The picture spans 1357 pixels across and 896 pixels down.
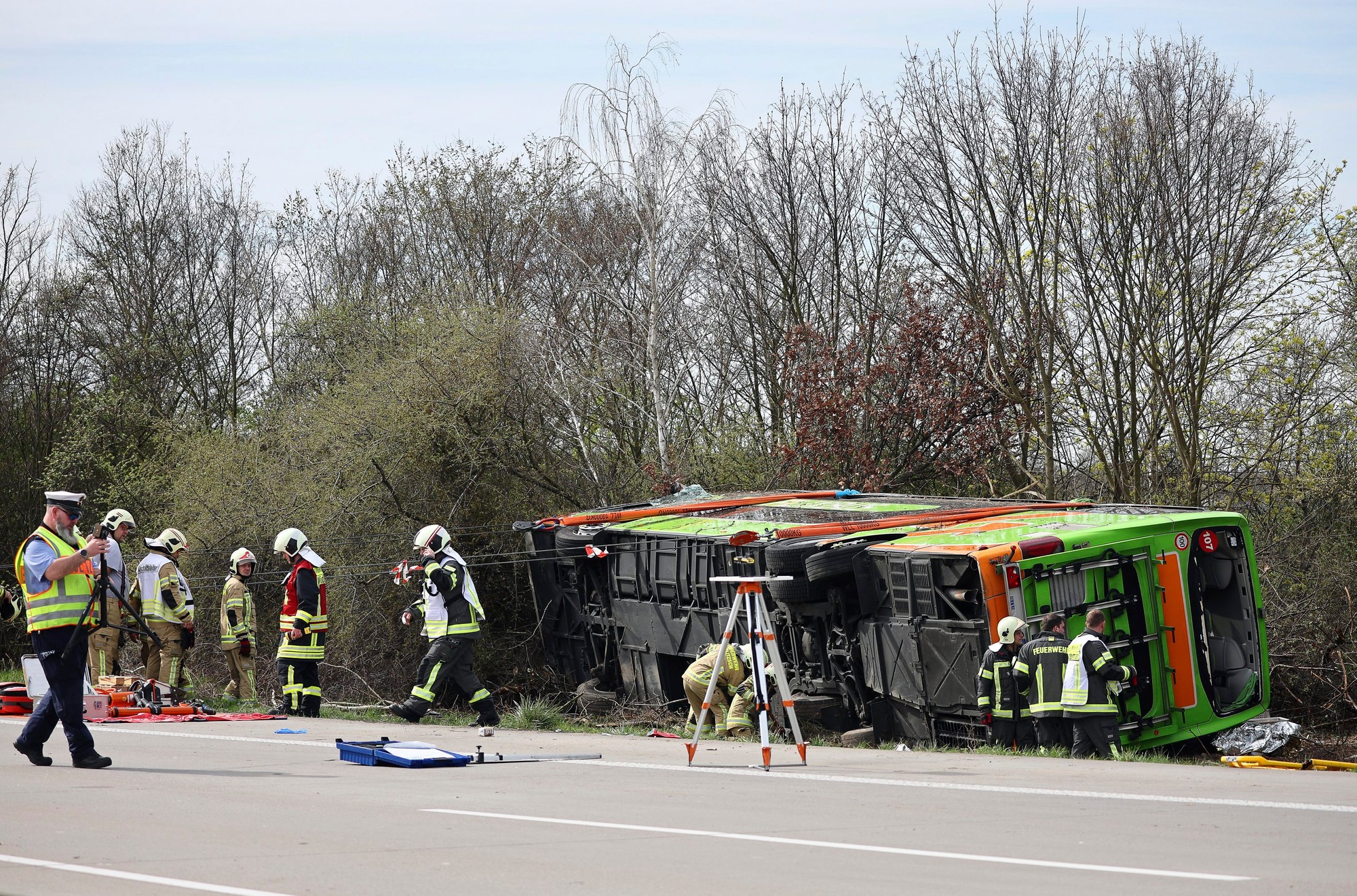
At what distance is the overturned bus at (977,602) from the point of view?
10.6 metres

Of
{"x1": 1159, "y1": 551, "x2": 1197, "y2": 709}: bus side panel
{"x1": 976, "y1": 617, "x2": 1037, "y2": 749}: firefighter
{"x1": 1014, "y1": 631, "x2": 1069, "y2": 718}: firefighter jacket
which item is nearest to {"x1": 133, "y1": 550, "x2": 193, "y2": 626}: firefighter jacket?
{"x1": 976, "y1": 617, "x2": 1037, "y2": 749}: firefighter

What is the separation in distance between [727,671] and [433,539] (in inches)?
120

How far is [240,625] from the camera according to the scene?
51.3 feet

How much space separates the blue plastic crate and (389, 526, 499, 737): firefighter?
2.79 m

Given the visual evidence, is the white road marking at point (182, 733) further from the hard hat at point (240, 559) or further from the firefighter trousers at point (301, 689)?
the hard hat at point (240, 559)

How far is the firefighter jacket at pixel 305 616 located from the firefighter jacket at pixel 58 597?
4366mm

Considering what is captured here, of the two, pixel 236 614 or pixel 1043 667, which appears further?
pixel 236 614

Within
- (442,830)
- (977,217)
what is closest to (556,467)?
(977,217)

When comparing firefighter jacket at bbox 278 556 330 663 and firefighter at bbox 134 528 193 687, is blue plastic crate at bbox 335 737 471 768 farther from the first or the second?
firefighter at bbox 134 528 193 687

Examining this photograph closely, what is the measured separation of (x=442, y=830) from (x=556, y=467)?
47.2 feet

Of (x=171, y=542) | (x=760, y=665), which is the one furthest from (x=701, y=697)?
(x=171, y=542)

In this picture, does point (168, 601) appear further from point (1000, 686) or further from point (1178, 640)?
point (1178, 640)

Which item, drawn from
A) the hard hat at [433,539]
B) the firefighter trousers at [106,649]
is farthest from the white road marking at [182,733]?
the firefighter trousers at [106,649]

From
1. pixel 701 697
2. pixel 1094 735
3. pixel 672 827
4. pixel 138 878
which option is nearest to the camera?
pixel 138 878
